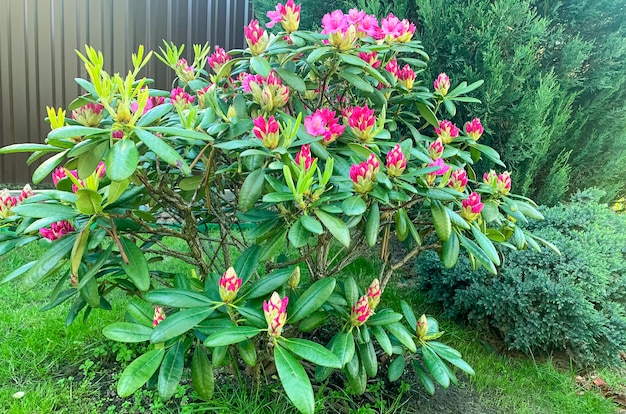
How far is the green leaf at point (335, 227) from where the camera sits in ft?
4.13

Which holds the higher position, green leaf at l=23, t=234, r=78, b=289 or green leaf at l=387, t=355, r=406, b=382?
green leaf at l=23, t=234, r=78, b=289

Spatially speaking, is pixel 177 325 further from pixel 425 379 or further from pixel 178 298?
pixel 425 379

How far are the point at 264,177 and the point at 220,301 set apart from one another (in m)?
0.36

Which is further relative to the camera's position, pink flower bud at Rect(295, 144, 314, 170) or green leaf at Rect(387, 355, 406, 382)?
green leaf at Rect(387, 355, 406, 382)

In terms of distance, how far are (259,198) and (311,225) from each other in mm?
322

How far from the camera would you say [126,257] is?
4.69ft

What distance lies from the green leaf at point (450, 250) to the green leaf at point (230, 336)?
70 cm

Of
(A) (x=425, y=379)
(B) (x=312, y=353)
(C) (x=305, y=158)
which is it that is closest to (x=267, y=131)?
(C) (x=305, y=158)

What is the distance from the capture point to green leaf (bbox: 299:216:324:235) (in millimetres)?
1200

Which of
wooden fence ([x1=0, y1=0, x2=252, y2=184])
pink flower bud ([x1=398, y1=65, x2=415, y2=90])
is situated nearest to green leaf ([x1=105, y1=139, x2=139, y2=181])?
pink flower bud ([x1=398, y1=65, x2=415, y2=90])

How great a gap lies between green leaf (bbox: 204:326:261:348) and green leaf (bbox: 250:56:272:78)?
73 centimetres

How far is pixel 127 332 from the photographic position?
140cm

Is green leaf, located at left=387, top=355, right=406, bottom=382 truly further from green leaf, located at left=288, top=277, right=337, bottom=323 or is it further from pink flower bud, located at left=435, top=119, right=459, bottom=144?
pink flower bud, located at left=435, top=119, right=459, bottom=144

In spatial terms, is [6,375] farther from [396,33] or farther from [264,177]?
[396,33]
